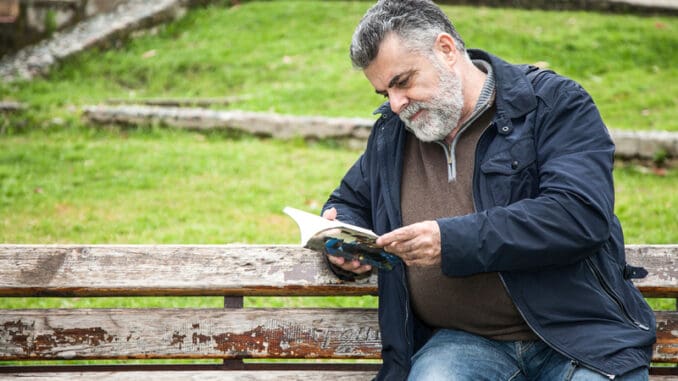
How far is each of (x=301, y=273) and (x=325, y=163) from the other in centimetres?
433

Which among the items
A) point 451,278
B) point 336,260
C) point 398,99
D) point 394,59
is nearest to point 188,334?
point 336,260

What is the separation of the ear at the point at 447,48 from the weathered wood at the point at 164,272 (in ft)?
2.85

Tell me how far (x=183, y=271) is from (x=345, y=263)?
0.63m

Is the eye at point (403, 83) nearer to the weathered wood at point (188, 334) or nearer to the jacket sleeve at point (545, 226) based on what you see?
the jacket sleeve at point (545, 226)

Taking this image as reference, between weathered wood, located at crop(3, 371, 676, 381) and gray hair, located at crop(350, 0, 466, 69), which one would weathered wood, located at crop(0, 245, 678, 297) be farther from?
gray hair, located at crop(350, 0, 466, 69)

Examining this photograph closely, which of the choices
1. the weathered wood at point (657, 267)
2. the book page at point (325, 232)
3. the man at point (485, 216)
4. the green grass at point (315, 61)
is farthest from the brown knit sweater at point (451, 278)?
the green grass at point (315, 61)

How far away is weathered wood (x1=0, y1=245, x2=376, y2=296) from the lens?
278cm

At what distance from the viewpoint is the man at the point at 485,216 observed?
2291 mm

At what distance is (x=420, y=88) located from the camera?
271cm

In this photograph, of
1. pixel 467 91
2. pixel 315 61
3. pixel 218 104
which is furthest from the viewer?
pixel 315 61

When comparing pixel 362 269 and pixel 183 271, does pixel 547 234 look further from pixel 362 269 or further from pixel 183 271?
pixel 183 271

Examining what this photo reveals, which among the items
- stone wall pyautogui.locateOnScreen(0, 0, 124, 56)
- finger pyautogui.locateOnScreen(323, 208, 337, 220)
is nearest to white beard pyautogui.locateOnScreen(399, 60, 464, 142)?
finger pyautogui.locateOnScreen(323, 208, 337, 220)

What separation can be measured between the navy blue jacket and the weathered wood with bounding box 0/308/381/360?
25 cm

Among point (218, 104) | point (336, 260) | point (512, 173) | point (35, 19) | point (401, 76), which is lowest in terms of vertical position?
point (218, 104)
